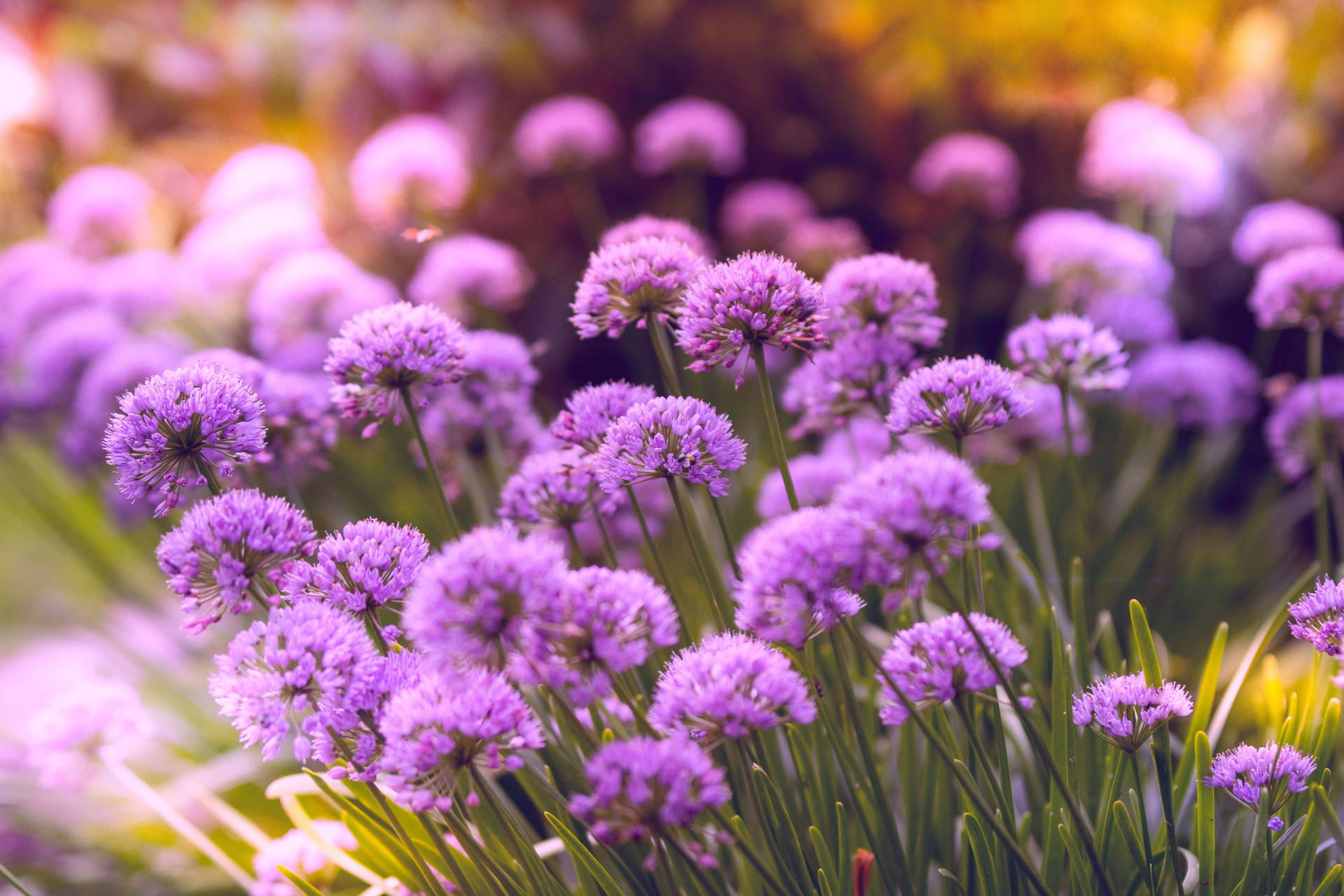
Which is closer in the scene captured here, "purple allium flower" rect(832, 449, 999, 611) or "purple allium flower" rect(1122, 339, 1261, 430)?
"purple allium flower" rect(832, 449, 999, 611)

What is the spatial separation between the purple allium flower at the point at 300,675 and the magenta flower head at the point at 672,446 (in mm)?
362

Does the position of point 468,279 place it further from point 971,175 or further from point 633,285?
point 971,175

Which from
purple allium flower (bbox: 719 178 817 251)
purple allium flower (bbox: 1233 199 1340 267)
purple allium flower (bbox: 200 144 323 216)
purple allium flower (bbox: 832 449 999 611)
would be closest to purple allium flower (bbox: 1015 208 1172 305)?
purple allium flower (bbox: 1233 199 1340 267)

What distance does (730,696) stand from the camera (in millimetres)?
873

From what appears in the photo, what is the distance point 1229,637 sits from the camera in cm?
267

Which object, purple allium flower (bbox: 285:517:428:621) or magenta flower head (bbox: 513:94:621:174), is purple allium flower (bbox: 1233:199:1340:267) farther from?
purple allium flower (bbox: 285:517:428:621)

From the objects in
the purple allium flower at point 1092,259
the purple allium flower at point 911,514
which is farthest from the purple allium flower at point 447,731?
the purple allium flower at point 1092,259

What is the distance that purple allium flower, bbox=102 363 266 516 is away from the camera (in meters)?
1.10

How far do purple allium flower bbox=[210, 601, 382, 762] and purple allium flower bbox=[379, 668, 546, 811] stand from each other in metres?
0.07

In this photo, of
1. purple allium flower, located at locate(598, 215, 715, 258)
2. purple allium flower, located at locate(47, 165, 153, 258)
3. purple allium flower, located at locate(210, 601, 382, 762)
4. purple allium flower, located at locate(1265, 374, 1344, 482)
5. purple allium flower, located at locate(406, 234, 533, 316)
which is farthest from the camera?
purple allium flower, located at locate(47, 165, 153, 258)

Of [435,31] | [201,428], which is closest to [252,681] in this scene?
[201,428]

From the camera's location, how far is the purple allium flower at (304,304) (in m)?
2.55

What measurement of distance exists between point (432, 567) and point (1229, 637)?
274cm

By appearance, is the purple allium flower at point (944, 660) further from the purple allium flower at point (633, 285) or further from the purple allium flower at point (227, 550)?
the purple allium flower at point (227, 550)
